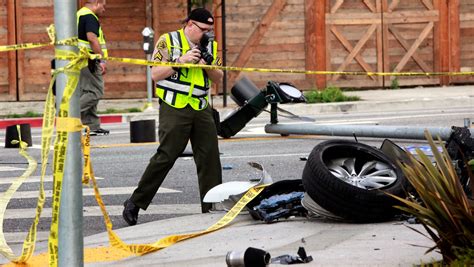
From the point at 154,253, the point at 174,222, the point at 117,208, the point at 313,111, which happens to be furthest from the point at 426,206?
the point at 313,111

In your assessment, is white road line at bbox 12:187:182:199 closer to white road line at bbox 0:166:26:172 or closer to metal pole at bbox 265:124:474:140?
white road line at bbox 0:166:26:172

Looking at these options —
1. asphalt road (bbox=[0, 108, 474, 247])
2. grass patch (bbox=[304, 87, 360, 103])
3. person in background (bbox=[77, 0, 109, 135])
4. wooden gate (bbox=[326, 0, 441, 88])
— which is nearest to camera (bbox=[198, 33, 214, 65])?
asphalt road (bbox=[0, 108, 474, 247])

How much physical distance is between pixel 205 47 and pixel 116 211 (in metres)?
1.91

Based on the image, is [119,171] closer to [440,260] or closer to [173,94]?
[173,94]

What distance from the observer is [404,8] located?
25641 mm

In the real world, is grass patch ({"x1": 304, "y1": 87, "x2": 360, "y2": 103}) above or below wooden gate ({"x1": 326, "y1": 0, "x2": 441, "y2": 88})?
below

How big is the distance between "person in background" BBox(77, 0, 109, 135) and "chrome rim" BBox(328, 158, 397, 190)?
7.28m

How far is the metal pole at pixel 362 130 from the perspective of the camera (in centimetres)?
1310

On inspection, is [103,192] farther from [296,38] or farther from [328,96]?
[296,38]

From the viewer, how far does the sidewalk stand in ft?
71.0

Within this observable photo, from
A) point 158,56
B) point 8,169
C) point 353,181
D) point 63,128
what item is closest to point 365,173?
point 353,181

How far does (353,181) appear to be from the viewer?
29.5ft

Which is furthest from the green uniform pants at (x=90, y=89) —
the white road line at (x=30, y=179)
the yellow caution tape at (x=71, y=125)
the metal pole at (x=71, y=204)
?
the metal pole at (x=71, y=204)

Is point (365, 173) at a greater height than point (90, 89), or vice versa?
point (90, 89)
